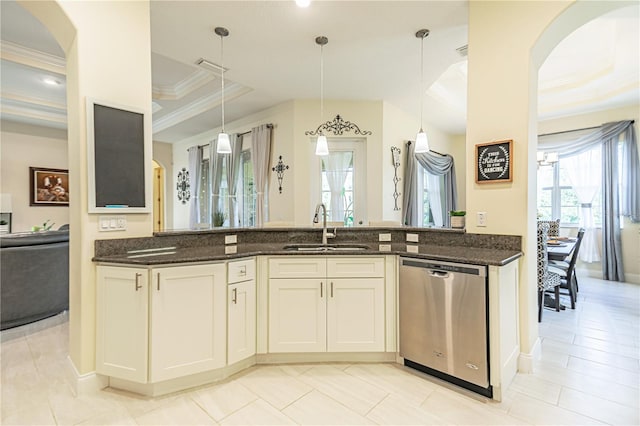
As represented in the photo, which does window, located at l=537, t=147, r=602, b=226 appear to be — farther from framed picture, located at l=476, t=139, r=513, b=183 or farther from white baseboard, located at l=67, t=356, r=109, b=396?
white baseboard, located at l=67, t=356, r=109, b=396

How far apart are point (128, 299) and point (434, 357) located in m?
2.09

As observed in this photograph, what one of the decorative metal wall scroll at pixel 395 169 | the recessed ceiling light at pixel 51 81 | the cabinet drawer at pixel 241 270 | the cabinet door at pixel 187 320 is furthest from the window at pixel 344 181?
the recessed ceiling light at pixel 51 81

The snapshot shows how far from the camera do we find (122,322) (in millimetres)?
1960

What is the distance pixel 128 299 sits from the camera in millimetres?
1938

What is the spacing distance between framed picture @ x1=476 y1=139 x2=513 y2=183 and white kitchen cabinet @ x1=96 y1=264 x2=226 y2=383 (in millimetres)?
2116

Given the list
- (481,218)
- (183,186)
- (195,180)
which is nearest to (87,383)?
(481,218)

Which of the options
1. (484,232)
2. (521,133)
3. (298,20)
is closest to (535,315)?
(484,232)

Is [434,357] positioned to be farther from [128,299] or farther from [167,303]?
[128,299]

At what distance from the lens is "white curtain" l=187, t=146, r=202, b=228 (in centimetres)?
646

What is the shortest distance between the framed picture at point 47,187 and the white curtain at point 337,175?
214 inches

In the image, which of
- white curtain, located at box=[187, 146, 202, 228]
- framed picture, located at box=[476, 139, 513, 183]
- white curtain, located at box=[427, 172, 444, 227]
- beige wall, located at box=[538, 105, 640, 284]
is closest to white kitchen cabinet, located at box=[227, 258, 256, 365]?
framed picture, located at box=[476, 139, 513, 183]

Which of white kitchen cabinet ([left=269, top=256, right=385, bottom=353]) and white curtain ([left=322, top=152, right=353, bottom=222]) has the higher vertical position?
white curtain ([left=322, top=152, right=353, bottom=222])

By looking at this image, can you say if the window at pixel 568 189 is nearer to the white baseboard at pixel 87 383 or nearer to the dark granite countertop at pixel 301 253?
the dark granite countertop at pixel 301 253

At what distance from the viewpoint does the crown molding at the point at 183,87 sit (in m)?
4.09
